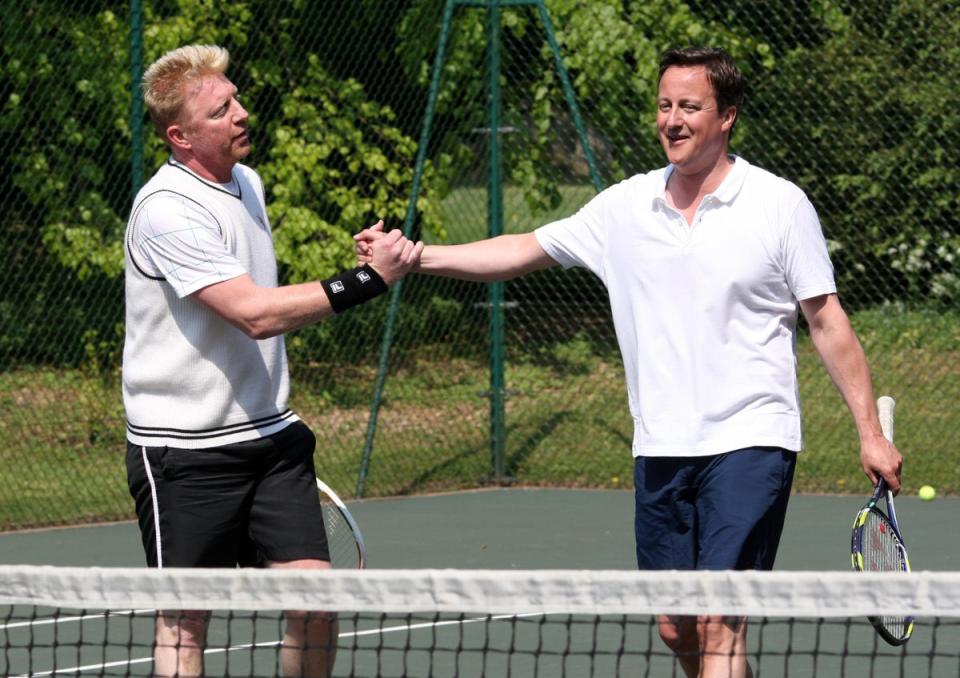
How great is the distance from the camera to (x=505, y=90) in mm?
10242

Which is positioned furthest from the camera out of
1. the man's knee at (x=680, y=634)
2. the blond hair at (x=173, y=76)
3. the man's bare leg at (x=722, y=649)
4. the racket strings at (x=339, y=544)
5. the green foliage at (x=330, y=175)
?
the green foliage at (x=330, y=175)

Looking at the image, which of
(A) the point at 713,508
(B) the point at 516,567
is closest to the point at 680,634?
(A) the point at 713,508

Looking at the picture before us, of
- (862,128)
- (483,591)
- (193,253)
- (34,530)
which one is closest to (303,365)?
(34,530)

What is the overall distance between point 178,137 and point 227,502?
0.93m

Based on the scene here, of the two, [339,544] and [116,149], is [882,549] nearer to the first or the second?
[339,544]

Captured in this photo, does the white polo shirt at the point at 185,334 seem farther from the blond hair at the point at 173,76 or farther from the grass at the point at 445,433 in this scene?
the grass at the point at 445,433

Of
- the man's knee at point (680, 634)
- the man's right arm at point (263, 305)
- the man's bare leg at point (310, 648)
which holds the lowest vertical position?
Result: the man's bare leg at point (310, 648)

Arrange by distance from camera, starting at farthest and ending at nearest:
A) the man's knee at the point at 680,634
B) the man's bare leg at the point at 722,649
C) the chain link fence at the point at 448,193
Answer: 1. the chain link fence at the point at 448,193
2. the man's knee at the point at 680,634
3. the man's bare leg at the point at 722,649

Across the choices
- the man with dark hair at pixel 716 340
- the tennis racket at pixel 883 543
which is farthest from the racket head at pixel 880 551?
the man with dark hair at pixel 716 340

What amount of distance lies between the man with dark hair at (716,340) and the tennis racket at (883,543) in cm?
28

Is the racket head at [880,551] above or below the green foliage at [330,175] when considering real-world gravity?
below

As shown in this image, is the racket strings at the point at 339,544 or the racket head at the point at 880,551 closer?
the racket head at the point at 880,551

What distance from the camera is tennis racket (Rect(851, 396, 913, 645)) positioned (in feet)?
13.9

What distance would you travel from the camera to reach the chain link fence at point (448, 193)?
933 cm
